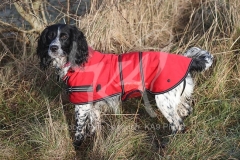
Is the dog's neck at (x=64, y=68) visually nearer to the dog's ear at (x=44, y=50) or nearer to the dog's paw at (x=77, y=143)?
the dog's ear at (x=44, y=50)

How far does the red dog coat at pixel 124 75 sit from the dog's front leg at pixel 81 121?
0.45ft

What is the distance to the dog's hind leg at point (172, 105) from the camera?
3.53 metres

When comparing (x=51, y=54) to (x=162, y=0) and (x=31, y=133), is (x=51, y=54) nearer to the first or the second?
(x=31, y=133)

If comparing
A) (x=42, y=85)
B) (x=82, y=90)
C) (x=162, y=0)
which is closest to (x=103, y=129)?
(x=82, y=90)

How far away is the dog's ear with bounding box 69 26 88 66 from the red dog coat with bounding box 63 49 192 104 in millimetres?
58

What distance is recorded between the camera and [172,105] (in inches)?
141

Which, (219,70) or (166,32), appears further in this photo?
(166,32)

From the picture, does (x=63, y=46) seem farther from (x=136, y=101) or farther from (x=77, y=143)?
(x=136, y=101)

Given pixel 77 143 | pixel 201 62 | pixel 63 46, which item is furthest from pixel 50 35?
pixel 201 62

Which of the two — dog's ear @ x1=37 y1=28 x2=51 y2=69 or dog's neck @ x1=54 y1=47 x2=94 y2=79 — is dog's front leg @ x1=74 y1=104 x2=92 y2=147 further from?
dog's ear @ x1=37 y1=28 x2=51 y2=69

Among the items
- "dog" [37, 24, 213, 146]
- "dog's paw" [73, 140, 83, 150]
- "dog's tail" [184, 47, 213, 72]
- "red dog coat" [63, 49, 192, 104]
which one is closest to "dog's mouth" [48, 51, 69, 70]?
"dog" [37, 24, 213, 146]

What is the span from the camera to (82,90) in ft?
11.2

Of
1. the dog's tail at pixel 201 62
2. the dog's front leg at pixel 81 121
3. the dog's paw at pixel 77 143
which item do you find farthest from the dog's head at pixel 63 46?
the dog's tail at pixel 201 62

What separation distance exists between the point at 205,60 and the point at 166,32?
1675mm
